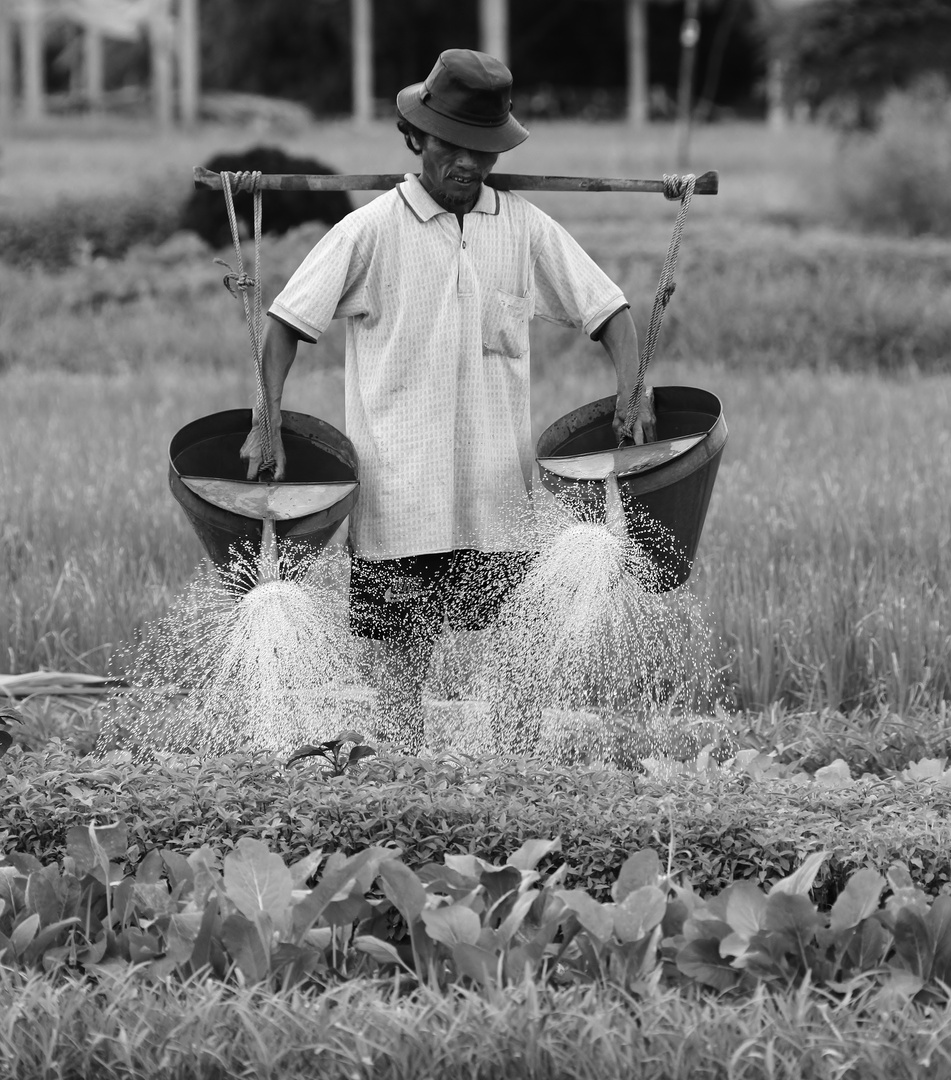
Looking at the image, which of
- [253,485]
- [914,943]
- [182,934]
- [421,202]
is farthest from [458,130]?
[914,943]

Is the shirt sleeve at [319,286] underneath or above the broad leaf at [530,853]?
above

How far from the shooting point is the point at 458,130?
3371 mm

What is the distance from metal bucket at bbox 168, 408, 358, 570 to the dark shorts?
0.27 metres

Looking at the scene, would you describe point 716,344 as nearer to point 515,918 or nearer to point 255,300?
point 255,300

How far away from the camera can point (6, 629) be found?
4.69 meters

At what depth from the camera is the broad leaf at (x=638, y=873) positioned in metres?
2.68

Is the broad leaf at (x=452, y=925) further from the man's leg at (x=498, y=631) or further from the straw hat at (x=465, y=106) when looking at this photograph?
the straw hat at (x=465, y=106)

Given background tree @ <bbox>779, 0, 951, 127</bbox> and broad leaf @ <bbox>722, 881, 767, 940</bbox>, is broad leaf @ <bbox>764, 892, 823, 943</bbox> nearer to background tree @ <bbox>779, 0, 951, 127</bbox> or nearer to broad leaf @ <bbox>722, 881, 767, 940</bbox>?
broad leaf @ <bbox>722, 881, 767, 940</bbox>

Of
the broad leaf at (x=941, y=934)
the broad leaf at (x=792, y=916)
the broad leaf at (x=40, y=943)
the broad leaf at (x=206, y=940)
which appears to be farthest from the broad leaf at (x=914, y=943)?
the broad leaf at (x=40, y=943)

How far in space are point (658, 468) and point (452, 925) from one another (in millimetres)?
1209

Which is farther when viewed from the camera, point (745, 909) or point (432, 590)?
point (432, 590)

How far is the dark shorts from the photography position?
A: 3785 mm

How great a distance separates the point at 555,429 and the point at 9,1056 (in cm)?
198

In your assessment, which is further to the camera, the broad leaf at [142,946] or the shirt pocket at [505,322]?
the shirt pocket at [505,322]
